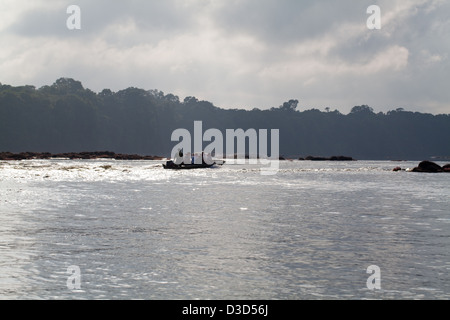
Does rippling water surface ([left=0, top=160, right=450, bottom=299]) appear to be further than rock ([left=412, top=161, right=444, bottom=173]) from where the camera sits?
No

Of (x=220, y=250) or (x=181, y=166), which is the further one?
(x=181, y=166)

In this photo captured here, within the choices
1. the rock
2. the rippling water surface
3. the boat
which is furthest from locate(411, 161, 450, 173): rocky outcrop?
the rippling water surface

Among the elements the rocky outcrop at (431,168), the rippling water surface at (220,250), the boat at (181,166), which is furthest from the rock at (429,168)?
the rippling water surface at (220,250)

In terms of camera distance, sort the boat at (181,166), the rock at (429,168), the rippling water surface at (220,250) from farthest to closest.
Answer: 1. the boat at (181,166)
2. the rock at (429,168)
3. the rippling water surface at (220,250)

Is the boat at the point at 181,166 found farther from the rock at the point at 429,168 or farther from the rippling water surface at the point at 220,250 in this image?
the rippling water surface at the point at 220,250

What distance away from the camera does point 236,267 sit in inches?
567

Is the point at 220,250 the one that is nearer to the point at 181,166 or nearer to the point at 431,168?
the point at 181,166

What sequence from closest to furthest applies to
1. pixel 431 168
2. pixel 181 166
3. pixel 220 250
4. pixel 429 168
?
pixel 220 250
pixel 431 168
pixel 429 168
pixel 181 166

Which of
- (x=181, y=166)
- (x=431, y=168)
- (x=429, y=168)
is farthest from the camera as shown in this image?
(x=181, y=166)

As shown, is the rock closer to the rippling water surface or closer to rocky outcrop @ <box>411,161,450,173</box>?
rocky outcrop @ <box>411,161,450,173</box>

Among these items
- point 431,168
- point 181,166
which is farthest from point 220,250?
point 431,168
